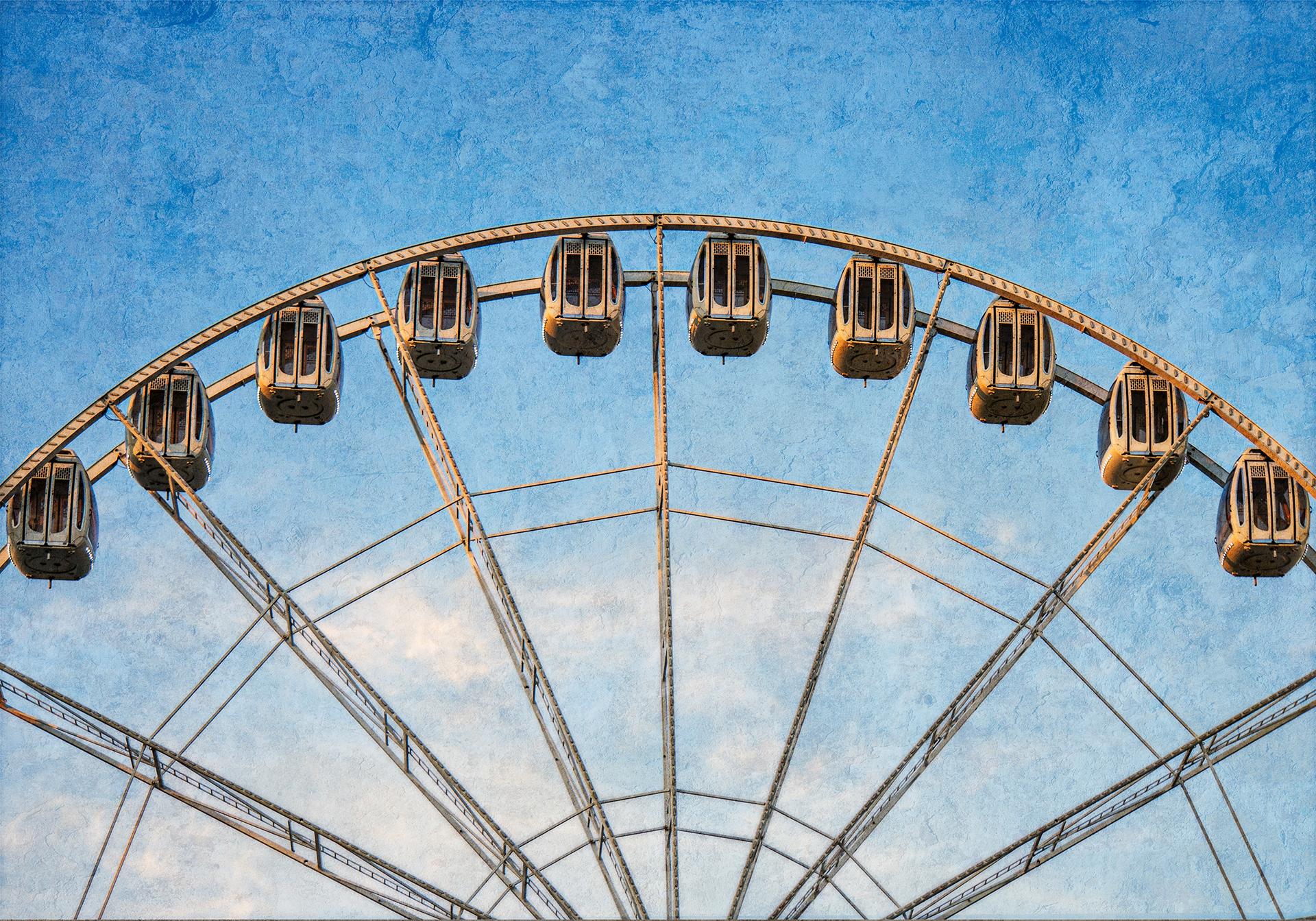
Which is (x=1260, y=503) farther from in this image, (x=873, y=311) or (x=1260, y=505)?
(x=873, y=311)

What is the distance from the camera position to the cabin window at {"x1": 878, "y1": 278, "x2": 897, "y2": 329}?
3612cm

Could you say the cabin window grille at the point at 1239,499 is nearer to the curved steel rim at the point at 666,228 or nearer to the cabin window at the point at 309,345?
the curved steel rim at the point at 666,228

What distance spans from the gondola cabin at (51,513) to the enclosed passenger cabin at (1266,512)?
22.3m

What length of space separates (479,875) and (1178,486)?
1025 inches

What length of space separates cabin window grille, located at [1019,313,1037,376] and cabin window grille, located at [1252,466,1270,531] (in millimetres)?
5059

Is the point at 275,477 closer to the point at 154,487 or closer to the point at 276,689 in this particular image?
the point at 276,689

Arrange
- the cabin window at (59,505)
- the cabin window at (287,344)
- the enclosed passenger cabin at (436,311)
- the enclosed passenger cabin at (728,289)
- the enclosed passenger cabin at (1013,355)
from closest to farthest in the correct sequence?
the enclosed passenger cabin at (728,289), the enclosed passenger cabin at (436,311), the cabin window at (287,344), the enclosed passenger cabin at (1013,355), the cabin window at (59,505)

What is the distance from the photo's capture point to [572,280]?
3581 centimetres

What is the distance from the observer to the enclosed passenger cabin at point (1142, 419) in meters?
37.2

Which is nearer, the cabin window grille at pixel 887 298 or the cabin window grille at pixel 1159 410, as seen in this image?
the cabin window grille at pixel 887 298

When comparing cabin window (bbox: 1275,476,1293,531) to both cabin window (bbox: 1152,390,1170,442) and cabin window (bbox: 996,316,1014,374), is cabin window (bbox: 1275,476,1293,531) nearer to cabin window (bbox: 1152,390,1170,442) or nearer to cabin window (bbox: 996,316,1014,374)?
cabin window (bbox: 1152,390,1170,442)

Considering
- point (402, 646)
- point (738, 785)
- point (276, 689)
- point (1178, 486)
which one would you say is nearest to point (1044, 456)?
point (1178, 486)

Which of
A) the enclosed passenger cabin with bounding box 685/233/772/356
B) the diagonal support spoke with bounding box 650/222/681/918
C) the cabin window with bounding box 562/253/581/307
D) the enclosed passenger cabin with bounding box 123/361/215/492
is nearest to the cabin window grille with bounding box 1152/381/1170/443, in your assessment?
the enclosed passenger cabin with bounding box 685/233/772/356

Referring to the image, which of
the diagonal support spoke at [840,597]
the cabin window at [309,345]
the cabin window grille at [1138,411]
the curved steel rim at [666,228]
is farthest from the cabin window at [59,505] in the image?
the cabin window grille at [1138,411]
